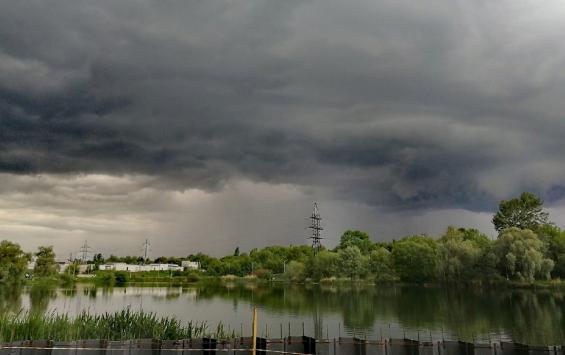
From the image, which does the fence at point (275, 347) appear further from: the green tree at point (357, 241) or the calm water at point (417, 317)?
the green tree at point (357, 241)

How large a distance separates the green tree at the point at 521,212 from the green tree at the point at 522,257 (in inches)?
1138

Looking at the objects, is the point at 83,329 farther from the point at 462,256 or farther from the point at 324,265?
the point at 324,265

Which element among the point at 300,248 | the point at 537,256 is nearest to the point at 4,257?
the point at 537,256

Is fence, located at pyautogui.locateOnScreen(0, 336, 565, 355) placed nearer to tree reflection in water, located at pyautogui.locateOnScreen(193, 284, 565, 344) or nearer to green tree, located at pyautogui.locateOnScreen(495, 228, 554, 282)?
tree reflection in water, located at pyautogui.locateOnScreen(193, 284, 565, 344)

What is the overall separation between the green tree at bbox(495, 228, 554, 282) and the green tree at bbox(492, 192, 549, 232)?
28899 millimetres

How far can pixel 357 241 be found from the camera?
11081cm

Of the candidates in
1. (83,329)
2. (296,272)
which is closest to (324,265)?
(296,272)

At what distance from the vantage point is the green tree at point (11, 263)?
70312 mm

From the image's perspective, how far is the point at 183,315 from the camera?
137 feet

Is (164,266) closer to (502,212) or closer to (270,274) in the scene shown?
(270,274)

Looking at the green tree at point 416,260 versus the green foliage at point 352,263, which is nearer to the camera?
the green tree at point 416,260

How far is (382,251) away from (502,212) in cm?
2906

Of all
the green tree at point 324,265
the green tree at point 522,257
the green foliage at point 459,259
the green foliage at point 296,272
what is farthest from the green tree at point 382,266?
the green tree at point 522,257

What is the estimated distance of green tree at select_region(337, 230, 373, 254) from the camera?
358 ft
